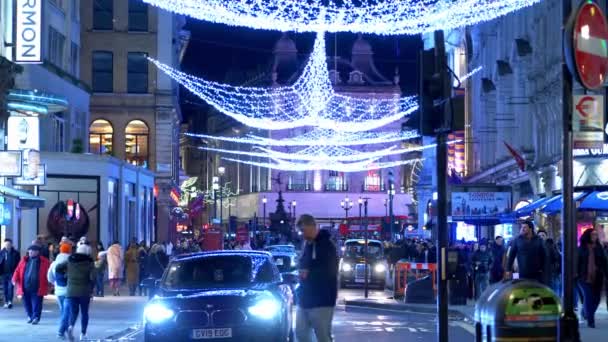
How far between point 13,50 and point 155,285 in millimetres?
17115

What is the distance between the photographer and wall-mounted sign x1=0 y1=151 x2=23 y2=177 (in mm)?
32500

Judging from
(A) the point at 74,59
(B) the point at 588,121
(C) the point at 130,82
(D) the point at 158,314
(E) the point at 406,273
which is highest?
(C) the point at 130,82

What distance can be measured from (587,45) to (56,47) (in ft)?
124

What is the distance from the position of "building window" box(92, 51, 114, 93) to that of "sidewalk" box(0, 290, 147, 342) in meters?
34.6

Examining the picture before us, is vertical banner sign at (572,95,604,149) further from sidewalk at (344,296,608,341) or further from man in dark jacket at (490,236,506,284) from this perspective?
man in dark jacket at (490,236,506,284)

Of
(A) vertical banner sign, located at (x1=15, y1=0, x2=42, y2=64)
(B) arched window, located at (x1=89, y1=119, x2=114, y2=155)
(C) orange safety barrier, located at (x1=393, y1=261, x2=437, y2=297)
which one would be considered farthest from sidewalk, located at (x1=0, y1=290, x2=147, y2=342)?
(B) arched window, located at (x1=89, y1=119, x2=114, y2=155)

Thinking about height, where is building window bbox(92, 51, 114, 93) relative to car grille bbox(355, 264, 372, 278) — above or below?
above

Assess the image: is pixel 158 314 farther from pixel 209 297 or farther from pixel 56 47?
pixel 56 47

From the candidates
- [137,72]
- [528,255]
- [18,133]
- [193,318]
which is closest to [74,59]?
[137,72]

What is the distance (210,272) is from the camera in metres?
18.1

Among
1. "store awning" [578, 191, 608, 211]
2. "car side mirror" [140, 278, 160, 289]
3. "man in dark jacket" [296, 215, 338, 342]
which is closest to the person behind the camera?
"man in dark jacket" [296, 215, 338, 342]

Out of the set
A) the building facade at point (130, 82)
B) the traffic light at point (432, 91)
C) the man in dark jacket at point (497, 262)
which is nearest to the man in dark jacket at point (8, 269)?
the man in dark jacket at point (497, 262)

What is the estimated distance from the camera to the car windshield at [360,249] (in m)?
Result: 45.8

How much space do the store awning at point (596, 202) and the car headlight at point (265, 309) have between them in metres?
16.6
